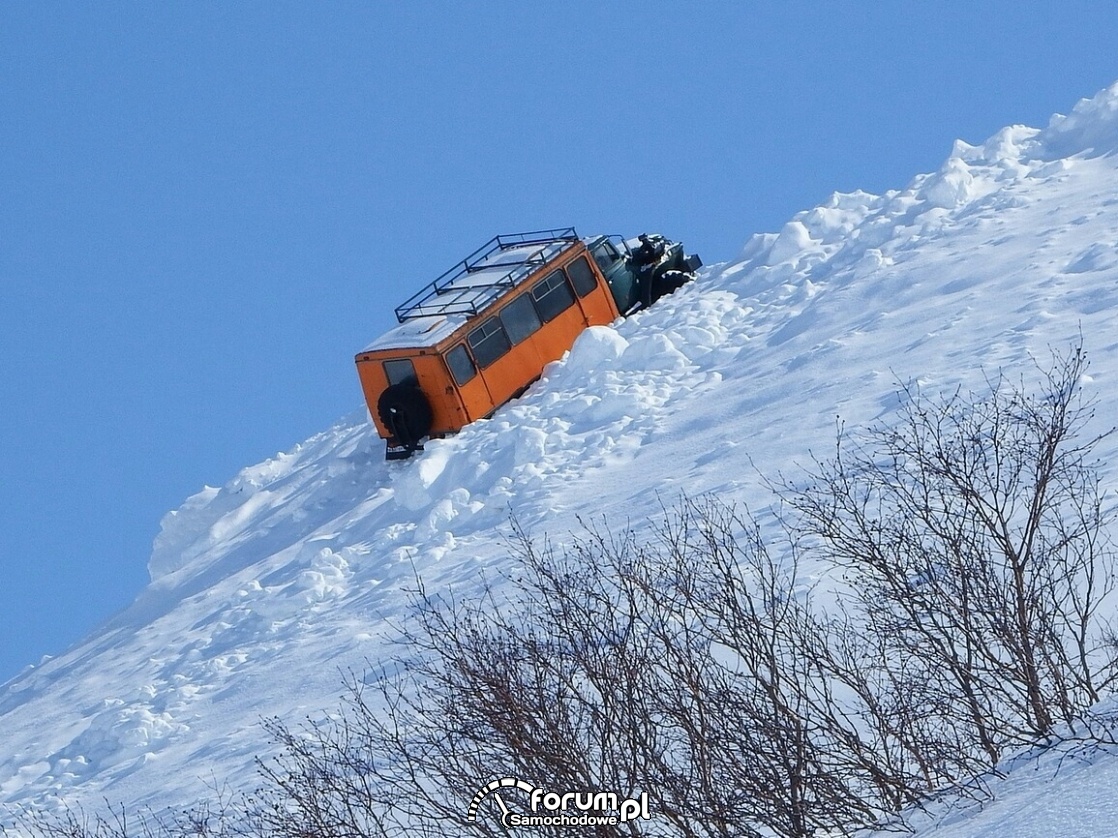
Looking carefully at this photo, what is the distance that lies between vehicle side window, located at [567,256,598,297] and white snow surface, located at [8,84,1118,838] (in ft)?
2.98

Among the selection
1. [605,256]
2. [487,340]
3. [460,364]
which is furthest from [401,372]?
[605,256]

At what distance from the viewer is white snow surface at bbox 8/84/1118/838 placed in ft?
54.0

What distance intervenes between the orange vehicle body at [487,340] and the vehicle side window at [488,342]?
0.01 metres

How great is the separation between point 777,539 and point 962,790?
577 cm

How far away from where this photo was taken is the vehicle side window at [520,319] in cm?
2233

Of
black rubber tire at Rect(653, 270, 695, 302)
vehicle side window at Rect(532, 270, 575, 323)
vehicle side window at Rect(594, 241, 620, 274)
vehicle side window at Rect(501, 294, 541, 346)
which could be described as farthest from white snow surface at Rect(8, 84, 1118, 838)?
vehicle side window at Rect(594, 241, 620, 274)

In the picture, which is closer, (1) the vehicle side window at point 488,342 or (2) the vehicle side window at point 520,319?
(1) the vehicle side window at point 488,342

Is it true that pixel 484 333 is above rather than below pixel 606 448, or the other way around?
above

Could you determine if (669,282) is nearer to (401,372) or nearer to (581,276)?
(581,276)

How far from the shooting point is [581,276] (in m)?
23.5

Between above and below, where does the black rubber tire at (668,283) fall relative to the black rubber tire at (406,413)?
above

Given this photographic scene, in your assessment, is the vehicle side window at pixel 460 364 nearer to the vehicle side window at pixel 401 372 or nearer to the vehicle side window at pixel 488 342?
the vehicle side window at pixel 488 342

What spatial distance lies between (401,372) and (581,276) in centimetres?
353

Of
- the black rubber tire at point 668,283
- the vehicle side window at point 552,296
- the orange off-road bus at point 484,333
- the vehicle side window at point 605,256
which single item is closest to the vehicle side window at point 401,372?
the orange off-road bus at point 484,333
